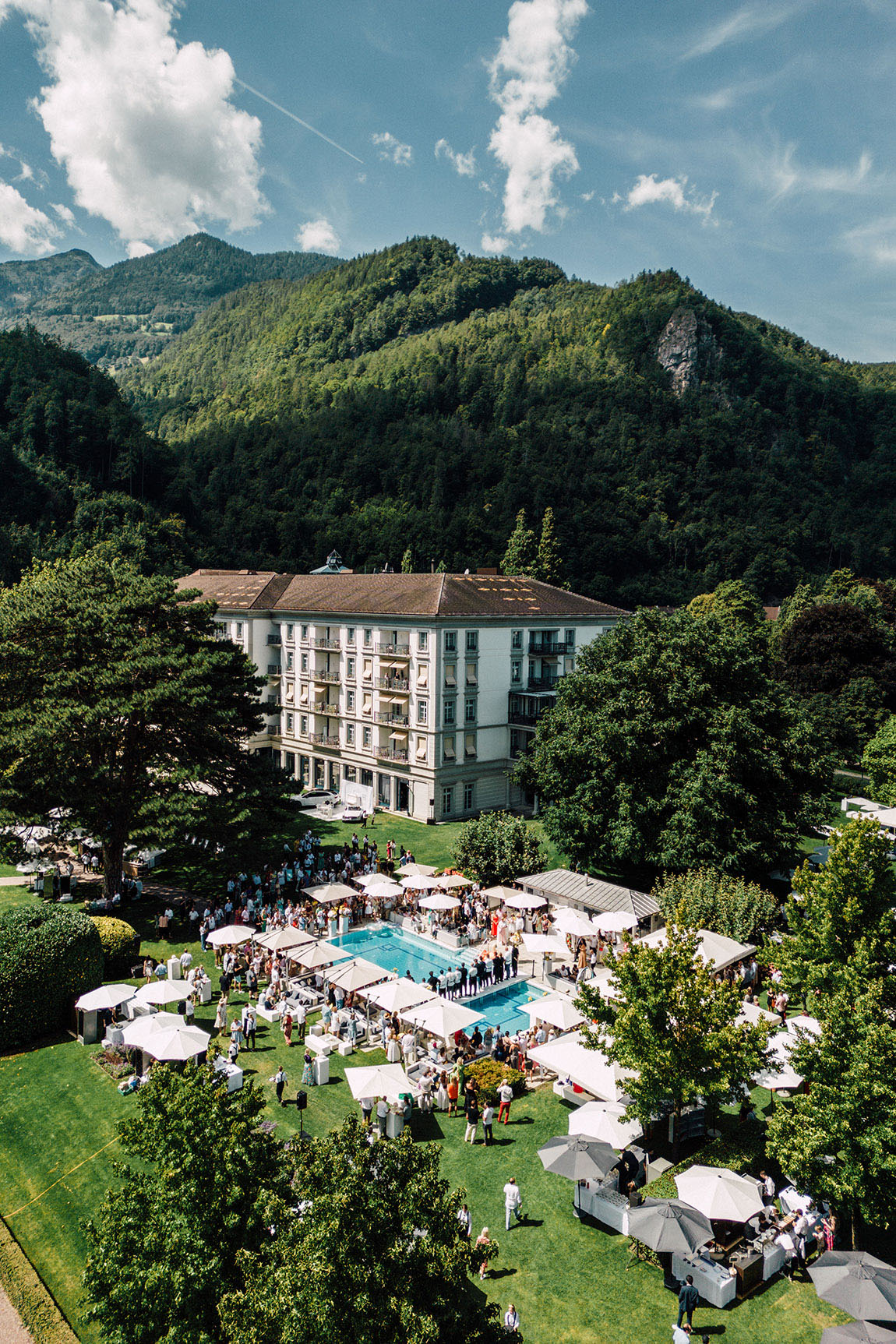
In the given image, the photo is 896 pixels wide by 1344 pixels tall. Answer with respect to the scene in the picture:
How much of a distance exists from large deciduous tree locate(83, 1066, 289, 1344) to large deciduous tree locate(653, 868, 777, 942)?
21.1 m

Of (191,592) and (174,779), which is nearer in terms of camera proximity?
(174,779)

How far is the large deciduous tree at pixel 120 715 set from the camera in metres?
33.8

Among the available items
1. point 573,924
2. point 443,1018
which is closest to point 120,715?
point 443,1018

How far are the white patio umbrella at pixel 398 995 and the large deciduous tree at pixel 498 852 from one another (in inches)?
458

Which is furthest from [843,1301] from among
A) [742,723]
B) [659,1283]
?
[742,723]

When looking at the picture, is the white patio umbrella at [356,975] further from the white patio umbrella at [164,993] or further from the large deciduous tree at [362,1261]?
the large deciduous tree at [362,1261]

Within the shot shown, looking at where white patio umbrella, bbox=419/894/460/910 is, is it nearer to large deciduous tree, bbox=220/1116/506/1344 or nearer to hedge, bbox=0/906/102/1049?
hedge, bbox=0/906/102/1049

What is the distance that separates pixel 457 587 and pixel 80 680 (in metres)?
28.9

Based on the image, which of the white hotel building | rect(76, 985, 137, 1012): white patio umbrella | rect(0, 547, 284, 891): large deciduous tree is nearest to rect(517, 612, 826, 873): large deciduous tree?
the white hotel building

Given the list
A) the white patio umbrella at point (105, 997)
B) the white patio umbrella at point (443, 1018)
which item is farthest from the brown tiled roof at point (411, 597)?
the white patio umbrella at point (105, 997)

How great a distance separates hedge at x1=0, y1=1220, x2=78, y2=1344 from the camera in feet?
48.0

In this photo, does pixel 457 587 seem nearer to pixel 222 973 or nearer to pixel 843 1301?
pixel 222 973

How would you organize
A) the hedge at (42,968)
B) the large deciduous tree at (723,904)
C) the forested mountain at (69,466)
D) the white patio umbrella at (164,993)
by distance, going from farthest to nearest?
the forested mountain at (69,466), the large deciduous tree at (723,904), the white patio umbrella at (164,993), the hedge at (42,968)

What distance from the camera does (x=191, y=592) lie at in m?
37.7
